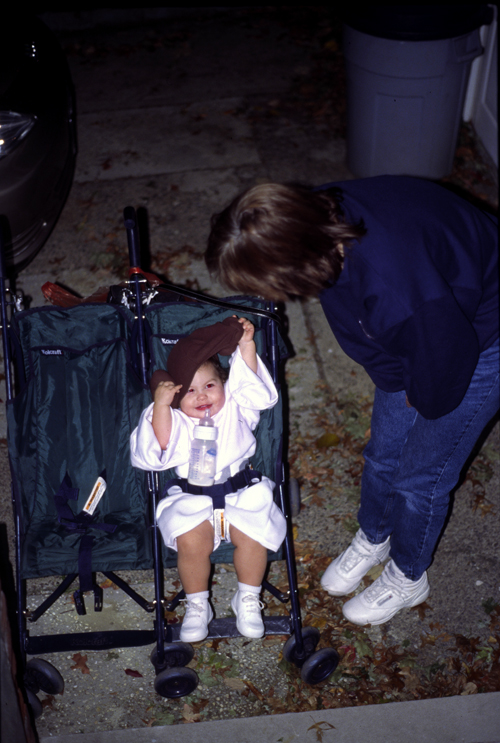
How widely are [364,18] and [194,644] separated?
4.90 metres

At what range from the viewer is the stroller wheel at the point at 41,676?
125 inches

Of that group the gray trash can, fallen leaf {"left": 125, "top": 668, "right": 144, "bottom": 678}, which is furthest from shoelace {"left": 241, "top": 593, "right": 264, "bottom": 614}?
the gray trash can

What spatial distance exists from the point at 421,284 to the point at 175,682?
2.25 m

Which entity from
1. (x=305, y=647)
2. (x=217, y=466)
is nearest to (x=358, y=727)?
(x=305, y=647)

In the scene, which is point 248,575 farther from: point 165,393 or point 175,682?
point 165,393

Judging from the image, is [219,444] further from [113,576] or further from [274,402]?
[113,576]

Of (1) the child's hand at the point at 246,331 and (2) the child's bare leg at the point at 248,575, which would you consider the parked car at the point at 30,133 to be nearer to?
(1) the child's hand at the point at 246,331

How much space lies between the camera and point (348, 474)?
14.4ft

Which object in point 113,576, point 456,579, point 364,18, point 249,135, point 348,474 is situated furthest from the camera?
point 249,135

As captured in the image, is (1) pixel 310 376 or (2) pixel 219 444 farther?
(1) pixel 310 376

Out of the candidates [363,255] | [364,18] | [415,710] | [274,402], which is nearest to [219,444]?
[274,402]

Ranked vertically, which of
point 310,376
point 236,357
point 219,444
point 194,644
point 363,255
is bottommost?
point 194,644

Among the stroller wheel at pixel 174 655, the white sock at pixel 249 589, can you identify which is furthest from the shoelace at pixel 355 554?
the stroller wheel at pixel 174 655

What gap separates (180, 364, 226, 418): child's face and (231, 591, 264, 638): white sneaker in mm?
927
